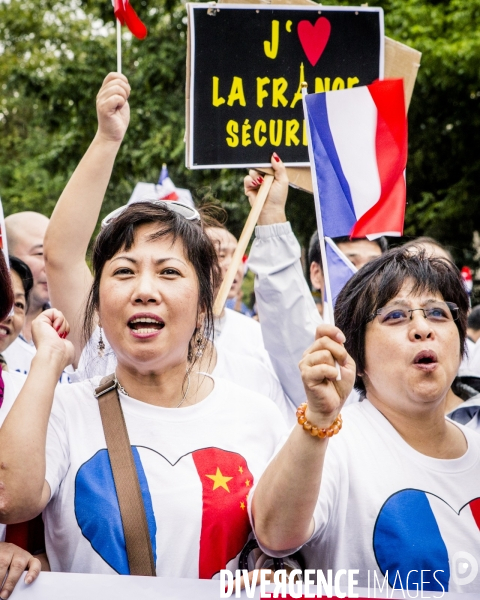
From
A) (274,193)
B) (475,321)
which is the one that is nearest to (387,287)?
(274,193)

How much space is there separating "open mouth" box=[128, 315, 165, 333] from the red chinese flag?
1.12ft

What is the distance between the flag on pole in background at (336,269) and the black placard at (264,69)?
0.84 m

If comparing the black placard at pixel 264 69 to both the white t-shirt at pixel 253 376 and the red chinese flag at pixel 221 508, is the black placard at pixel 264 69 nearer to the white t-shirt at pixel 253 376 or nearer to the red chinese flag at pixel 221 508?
the white t-shirt at pixel 253 376

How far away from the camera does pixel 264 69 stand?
336cm

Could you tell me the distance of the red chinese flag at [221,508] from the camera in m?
1.93

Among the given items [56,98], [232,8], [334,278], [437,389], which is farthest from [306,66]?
[56,98]

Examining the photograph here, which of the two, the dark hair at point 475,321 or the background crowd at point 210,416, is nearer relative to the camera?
the background crowd at point 210,416

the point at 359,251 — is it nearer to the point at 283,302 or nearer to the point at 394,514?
Result: the point at 283,302

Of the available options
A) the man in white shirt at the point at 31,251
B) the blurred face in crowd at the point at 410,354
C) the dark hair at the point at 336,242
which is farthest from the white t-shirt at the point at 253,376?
the man in white shirt at the point at 31,251

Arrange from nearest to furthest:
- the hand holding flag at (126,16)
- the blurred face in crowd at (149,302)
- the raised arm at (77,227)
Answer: the blurred face in crowd at (149,302), the raised arm at (77,227), the hand holding flag at (126,16)

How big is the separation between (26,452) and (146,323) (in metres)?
0.46

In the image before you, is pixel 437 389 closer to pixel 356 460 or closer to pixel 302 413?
pixel 356 460

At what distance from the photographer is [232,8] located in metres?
3.29

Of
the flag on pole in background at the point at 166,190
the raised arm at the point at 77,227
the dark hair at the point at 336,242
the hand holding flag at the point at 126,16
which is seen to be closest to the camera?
the raised arm at the point at 77,227
